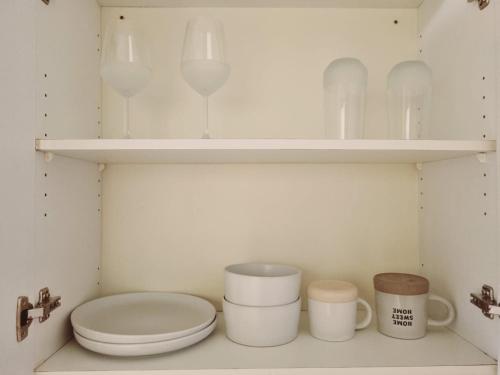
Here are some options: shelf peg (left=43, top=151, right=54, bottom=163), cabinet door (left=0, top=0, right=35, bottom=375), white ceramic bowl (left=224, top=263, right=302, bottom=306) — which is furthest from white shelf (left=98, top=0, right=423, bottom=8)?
white ceramic bowl (left=224, top=263, right=302, bottom=306)

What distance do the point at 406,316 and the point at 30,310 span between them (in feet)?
2.12

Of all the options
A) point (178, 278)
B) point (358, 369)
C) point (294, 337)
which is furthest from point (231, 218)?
point (358, 369)

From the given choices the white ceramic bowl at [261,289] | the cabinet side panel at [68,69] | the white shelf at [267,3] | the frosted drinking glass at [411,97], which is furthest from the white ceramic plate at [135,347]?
the white shelf at [267,3]

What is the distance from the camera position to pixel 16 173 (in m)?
0.57

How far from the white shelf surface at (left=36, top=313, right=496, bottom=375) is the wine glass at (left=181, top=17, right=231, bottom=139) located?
397mm

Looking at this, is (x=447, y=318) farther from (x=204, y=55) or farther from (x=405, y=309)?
(x=204, y=55)

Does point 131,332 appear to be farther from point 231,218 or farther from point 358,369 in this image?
point 358,369

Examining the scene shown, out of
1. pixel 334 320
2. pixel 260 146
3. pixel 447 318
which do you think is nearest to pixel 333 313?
pixel 334 320

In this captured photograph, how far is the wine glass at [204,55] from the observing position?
71cm

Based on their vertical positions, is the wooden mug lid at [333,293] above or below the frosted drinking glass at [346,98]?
below

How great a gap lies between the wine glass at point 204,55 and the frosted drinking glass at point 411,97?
13.4 inches

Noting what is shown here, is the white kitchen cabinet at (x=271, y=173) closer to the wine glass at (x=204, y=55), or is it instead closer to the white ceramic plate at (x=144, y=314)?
the white ceramic plate at (x=144, y=314)

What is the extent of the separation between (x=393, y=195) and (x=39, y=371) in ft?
2.57

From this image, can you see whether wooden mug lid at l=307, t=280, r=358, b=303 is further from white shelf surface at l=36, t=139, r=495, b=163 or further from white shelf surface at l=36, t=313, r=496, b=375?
white shelf surface at l=36, t=139, r=495, b=163
